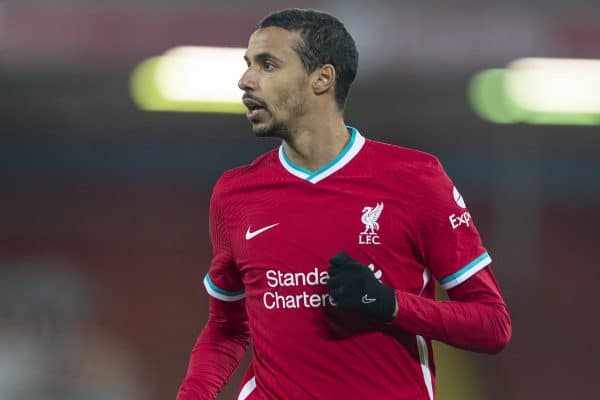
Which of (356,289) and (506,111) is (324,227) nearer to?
(356,289)

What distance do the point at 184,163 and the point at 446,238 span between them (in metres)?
5.78

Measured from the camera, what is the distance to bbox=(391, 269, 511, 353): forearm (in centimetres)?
190

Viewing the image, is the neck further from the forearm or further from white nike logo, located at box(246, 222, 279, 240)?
the forearm

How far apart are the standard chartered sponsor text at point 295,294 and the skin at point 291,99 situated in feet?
0.81

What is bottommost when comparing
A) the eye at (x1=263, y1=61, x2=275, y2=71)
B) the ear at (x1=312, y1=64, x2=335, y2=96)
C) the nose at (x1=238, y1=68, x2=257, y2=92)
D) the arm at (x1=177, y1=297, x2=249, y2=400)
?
the arm at (x1=177, y1=297, x2=249, y2=400)

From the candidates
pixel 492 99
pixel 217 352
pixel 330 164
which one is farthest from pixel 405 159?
pixel 492 99

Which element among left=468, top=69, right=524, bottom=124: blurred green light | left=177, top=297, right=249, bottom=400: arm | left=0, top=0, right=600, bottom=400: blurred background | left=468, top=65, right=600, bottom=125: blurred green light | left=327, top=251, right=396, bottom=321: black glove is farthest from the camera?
left=468, top=65, right=600, bottom=125: blurred green light

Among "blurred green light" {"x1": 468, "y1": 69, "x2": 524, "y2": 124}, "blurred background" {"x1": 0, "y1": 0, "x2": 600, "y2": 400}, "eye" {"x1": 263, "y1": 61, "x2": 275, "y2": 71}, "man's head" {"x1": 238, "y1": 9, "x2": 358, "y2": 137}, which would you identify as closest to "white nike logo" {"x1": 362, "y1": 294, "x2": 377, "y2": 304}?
"man's head" {"x1": 238, "y1": 9, "x2": 358, "y2": 137}

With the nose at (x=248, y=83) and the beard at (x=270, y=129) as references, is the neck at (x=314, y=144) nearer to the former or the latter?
the beard at (x=270, y=129)

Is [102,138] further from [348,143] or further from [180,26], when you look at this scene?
[348,143]

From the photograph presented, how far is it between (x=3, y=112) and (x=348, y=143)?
5668mm

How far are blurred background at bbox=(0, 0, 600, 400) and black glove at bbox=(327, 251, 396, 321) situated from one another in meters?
5.20

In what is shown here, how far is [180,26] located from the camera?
7262 millimetres

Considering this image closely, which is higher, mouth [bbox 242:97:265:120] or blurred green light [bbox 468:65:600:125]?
mouth [bbox 242:97:265:120]
